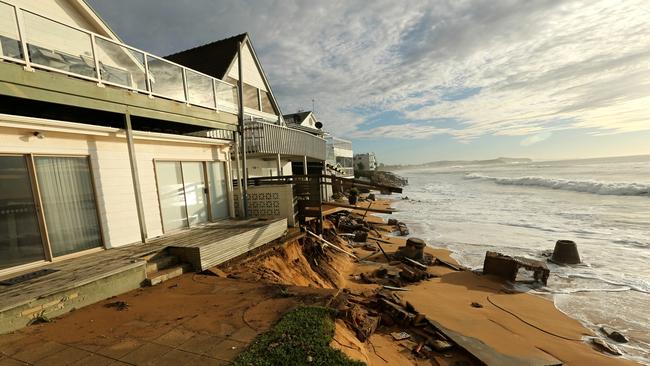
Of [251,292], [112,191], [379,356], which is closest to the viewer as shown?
[379,356]

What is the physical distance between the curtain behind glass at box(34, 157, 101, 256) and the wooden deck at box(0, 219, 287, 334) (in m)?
0.42

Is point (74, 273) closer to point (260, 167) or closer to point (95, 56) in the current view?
point (95, 56)

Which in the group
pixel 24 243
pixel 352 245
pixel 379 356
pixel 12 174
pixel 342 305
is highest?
pixel 12 174

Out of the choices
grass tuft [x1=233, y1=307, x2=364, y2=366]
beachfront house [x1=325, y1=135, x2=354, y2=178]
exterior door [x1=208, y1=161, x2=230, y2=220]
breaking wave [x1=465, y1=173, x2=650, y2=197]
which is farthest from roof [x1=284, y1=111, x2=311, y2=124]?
breaking wave [x1=465, y1=173, x2=650, y2=197]

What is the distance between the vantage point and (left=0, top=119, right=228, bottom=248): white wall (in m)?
5.80

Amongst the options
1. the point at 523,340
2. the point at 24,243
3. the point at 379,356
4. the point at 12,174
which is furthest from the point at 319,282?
the point at 12,174

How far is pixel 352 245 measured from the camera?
14.0 m

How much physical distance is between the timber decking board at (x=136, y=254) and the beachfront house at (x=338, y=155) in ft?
66.2

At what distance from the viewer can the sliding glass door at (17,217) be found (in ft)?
17.7

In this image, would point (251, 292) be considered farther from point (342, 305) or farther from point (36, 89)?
point (36, 89)

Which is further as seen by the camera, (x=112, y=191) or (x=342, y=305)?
(x=112, y=191)

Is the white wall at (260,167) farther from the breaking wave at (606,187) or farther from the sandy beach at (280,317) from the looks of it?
the breaking wave at (606,187)

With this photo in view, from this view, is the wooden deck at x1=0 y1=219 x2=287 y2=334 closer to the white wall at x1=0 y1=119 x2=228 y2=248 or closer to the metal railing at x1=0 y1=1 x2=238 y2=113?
the white wall at x1=0 y1=119 x2=228 y2=248

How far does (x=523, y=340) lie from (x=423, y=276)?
150 inches
